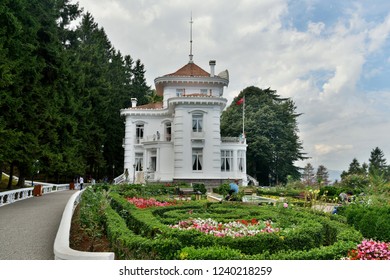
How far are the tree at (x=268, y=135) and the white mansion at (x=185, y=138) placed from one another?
488cm

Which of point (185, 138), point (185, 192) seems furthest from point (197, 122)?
point (185, 192)

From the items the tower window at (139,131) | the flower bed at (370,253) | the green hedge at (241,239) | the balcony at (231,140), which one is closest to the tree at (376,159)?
the green hedge at (241,239)

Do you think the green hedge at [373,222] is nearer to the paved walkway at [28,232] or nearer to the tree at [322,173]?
the tree at [322,173]

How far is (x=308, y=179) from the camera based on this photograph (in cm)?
1317

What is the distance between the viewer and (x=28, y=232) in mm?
8523

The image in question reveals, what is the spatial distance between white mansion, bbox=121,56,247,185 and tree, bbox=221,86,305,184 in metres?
4.88

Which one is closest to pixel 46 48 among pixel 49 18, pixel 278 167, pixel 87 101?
pixel 49 18

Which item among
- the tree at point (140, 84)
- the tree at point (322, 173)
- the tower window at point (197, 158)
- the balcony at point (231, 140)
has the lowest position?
the tree at point (322, 173)

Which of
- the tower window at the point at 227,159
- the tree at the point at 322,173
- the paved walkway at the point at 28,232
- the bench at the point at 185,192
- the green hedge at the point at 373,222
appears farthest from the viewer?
the tower window at the point at 227,159

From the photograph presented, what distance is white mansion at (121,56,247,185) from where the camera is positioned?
A: 25547mm

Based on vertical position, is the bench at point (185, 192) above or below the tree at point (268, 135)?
below

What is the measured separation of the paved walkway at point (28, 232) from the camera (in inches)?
259

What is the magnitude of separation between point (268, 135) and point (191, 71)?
9.34 meters

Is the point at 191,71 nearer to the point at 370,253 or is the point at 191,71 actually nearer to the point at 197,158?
the point at 197,158
